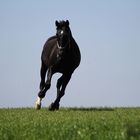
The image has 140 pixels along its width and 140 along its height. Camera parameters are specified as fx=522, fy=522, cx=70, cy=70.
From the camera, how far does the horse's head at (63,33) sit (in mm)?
19875

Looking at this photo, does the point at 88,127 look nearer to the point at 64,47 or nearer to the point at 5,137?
the point at 5,137

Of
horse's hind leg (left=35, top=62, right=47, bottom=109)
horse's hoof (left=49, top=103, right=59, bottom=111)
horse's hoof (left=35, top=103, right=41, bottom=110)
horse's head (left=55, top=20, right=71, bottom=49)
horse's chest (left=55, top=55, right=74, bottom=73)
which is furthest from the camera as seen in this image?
horse's hind leg (left=35, top=62, right=47, bottom=109)

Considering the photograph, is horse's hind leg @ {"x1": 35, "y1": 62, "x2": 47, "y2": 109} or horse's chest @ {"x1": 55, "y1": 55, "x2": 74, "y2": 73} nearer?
horse's chest @ {"x1": 55, "y1": 55, "x2": 74, "y2": 73}

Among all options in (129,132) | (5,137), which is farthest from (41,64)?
(129,132)

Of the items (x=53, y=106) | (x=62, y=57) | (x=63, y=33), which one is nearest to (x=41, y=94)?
(x=53, y=106)

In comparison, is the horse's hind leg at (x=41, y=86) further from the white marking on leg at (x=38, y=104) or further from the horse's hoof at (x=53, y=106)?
the horse's hoof at (x=53, y=106)

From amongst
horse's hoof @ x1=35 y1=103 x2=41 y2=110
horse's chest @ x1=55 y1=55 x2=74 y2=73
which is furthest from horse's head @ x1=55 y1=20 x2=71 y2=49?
horse's hoof @ x1=35 y1=103 x2=41 y2=110

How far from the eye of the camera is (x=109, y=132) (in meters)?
9.82

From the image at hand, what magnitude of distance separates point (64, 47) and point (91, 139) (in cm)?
1119

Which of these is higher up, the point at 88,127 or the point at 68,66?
the point at 68,66

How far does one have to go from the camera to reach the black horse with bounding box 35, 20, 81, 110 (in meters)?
20.0

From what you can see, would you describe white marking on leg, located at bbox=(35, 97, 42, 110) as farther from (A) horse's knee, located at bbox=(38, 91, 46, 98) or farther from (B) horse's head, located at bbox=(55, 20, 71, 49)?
(B) horse's head, located at bbox=(55, 20, 71, 49)

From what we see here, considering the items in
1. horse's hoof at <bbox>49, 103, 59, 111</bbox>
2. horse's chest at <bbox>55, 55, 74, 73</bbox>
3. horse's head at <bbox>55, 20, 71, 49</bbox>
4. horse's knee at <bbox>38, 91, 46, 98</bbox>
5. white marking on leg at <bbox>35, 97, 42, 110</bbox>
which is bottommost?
horse's hoof at <bbox>49, 103, 59, 111</bbox>

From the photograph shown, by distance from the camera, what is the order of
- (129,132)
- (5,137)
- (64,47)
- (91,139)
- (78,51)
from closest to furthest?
(129,132) → (91,139) → (5,137) → (64,47) → (78,51)
